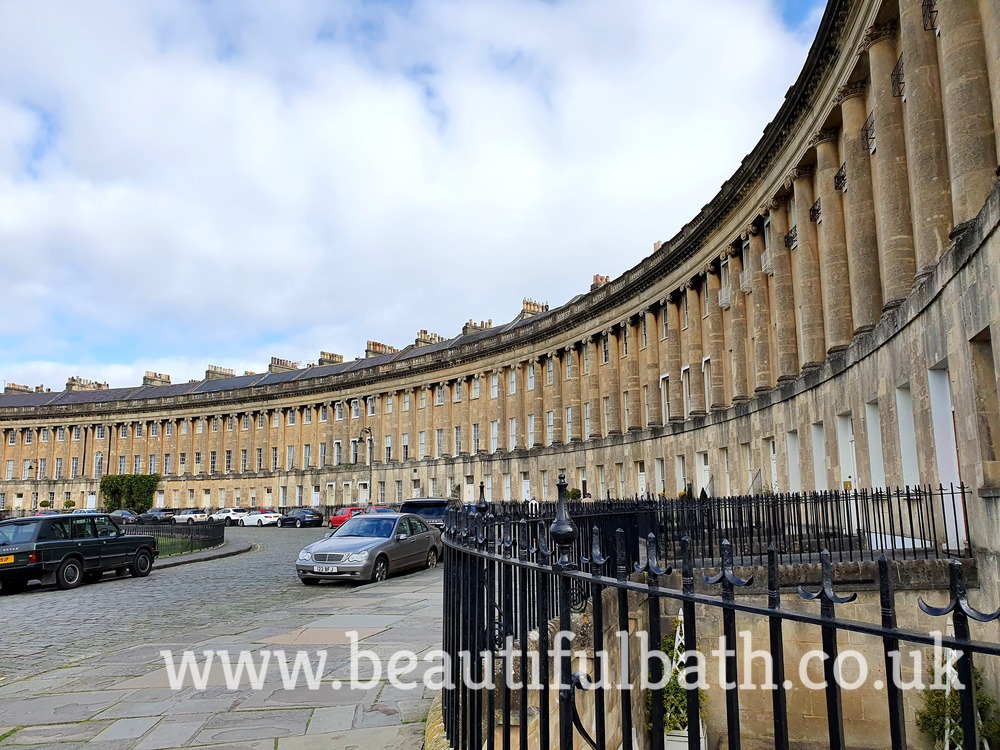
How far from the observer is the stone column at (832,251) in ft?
69.9

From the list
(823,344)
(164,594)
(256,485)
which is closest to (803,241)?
(823,344)

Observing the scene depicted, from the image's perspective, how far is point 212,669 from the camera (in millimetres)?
8172

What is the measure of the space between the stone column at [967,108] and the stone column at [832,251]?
742cm

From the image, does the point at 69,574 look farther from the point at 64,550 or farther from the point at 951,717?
the point at 951,717

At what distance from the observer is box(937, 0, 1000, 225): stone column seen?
13.4m

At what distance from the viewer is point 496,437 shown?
58531 millimetres

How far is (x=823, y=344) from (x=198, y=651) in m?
19.9

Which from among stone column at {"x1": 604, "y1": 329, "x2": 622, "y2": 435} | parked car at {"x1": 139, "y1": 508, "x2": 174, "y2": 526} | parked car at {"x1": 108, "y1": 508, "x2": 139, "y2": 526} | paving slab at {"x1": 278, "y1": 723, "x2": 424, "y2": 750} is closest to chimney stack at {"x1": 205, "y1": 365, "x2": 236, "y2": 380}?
parked car at {"x1": 139, "y1": 508, "x2": 174, "y2": 526}

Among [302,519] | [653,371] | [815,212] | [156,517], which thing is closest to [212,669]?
[815,212]

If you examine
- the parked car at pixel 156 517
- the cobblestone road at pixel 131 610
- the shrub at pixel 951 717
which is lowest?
the shrub at pixel 951 717

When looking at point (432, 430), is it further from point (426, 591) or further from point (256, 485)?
point (426, 591)

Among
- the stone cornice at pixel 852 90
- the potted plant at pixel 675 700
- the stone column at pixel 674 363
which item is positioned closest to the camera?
the potted plant at pixel 675 700

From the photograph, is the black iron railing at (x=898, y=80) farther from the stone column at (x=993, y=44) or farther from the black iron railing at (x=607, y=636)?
the black iron railing at (x=607, y=636)

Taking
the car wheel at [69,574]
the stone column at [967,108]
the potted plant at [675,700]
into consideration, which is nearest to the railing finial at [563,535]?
the potted plant at [675,700]
